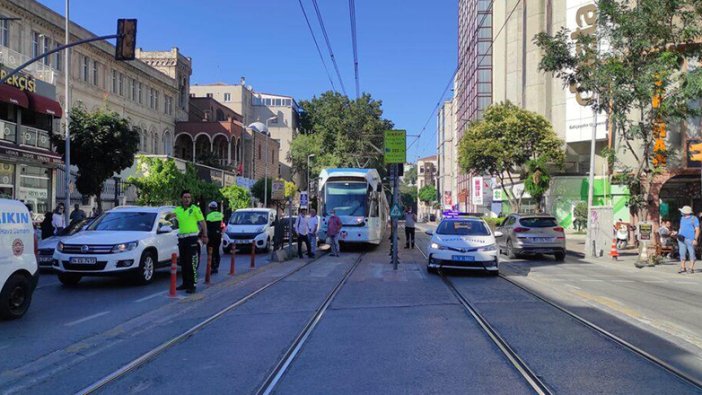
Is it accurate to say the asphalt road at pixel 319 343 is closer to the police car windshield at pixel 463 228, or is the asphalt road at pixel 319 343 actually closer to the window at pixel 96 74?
the police car windshield at pixel 463 228

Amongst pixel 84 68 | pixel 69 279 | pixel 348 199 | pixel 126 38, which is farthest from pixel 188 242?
pixel 84 68

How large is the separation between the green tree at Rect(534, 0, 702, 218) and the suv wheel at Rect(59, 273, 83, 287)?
16380mm

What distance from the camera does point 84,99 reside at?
3538cm

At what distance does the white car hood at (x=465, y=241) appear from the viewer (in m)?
14.6

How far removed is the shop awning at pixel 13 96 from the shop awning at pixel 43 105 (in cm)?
48

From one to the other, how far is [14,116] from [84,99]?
10.3 metres

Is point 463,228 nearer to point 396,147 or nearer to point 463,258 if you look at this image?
point 463,258

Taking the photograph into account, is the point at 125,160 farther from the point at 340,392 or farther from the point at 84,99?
the point at 340,392

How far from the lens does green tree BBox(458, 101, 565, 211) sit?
130 ft

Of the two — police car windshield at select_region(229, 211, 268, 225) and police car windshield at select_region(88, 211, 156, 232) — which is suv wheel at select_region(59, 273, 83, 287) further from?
police car windshield at select_region(229, 211, 268, 225)

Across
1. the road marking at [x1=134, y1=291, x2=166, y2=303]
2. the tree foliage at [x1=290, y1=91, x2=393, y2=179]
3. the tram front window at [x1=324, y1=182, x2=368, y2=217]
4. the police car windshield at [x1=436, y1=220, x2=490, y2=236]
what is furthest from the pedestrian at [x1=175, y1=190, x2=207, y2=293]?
A: the tree foliage at [x1=290, y1=91, x2=393, y2=179]

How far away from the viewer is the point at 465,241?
1465cm

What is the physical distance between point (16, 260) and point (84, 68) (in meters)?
30.6

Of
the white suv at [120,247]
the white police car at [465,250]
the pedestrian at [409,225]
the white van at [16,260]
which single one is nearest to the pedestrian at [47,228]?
the white suv at [120,247]
